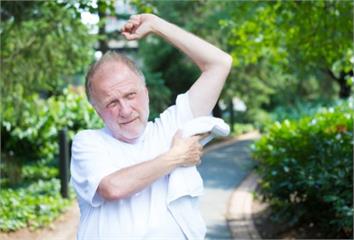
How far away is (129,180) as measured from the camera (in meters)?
1.91

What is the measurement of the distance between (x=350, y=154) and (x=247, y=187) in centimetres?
423

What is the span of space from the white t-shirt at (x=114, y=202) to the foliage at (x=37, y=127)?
7005mm

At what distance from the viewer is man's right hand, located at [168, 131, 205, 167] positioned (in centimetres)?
202

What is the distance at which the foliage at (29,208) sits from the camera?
20.3 ft

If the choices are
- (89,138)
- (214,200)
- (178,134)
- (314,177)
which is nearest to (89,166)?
(89,138)

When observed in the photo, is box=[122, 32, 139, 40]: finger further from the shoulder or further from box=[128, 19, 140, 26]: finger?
the shoulder

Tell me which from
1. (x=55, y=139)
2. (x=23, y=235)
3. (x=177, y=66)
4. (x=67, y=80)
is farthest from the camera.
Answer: (x=177, y=66)

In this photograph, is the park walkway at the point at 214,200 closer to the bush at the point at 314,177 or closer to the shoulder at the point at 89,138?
the bush at the point at 314,177

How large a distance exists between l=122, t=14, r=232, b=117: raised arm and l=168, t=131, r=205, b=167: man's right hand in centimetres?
18

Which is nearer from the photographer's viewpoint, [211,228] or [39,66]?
[211,228]

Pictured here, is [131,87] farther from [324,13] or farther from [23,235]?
[324,13]

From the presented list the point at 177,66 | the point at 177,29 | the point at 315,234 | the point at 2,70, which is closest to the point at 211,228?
the point at 315,234

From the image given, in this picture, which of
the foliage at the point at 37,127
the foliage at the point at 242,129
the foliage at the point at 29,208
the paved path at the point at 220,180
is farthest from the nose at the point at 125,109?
the foliage at the point at 242,129

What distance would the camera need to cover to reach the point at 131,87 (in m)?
2.04
